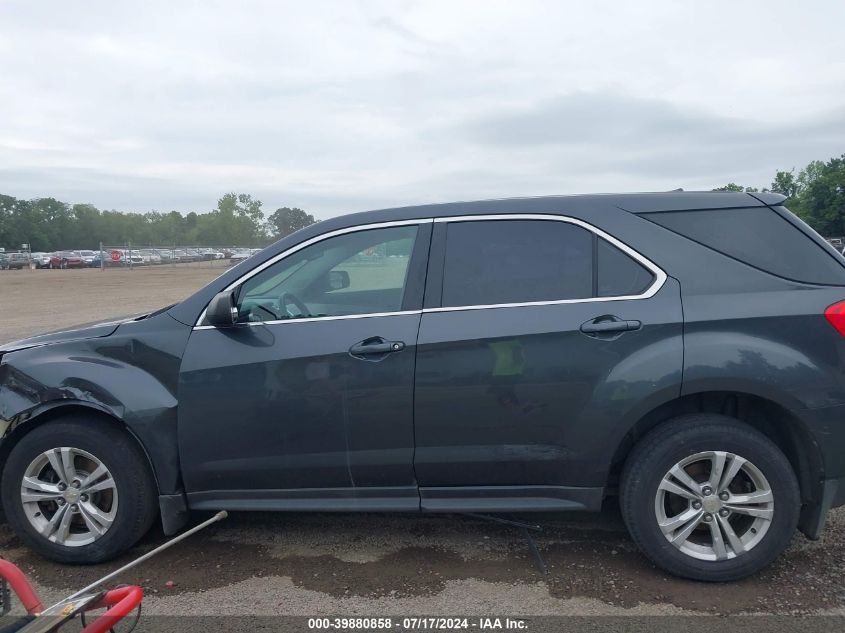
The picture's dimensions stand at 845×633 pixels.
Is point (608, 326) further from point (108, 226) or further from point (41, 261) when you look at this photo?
point (108, 226)

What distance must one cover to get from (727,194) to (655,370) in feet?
3.41

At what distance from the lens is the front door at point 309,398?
338cm

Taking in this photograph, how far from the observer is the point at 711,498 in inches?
128

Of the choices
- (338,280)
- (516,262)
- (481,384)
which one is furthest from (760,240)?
(338,280)

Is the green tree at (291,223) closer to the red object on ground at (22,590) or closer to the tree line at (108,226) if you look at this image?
the red object on ground at (22,590)

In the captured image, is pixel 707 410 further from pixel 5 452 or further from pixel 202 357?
pixel 5 452

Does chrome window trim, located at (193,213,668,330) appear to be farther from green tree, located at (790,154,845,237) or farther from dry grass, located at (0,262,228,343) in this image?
green tree, located at (790,154,845,237)

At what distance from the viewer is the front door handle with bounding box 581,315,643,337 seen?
3252 mm

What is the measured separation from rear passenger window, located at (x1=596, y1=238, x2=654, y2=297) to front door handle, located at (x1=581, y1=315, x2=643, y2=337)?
0.14 meters

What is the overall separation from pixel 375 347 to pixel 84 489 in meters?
1.74

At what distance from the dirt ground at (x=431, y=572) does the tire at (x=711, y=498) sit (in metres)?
0.15

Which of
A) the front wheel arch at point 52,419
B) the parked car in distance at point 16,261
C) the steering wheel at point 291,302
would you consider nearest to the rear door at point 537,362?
the steering wheel at point 291,302

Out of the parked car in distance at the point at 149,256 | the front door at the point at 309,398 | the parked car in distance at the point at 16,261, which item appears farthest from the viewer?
the parked car in distance at the point at 16,261

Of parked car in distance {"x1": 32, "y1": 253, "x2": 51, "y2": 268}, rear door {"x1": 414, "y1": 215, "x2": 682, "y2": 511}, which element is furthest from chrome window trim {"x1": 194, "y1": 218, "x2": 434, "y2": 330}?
parked car in distance {"x1": 32, "y1": 253, "x2": 51, "y2": 268}
